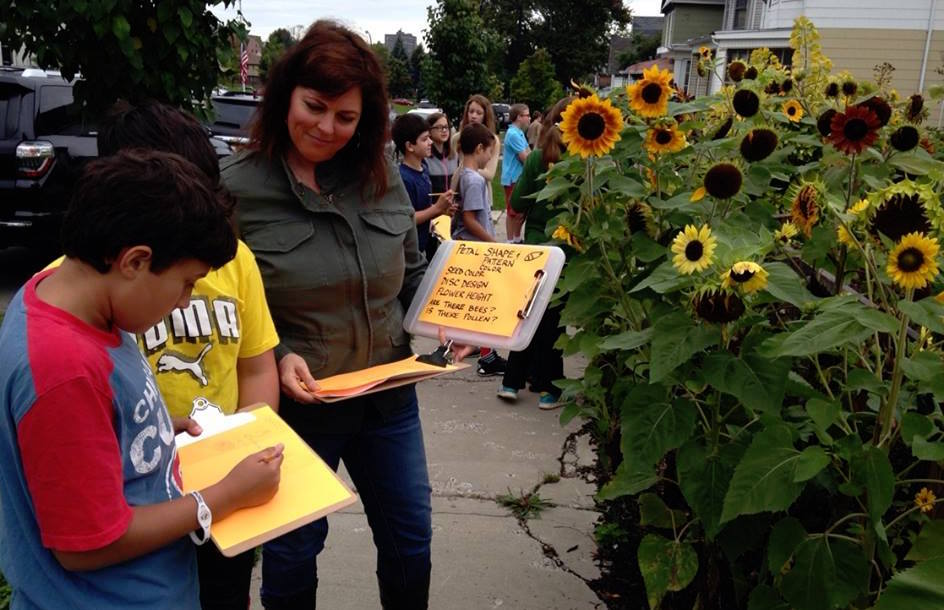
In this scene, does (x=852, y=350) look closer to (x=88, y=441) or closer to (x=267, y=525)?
(x=267, y=525)

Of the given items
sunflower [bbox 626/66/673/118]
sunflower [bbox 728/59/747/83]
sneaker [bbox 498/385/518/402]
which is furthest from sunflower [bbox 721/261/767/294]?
sneaker [bbox 498/385/518/402]

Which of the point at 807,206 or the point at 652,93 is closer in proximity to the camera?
the point at 807,206

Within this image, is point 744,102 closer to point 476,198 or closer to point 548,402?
point 548,402

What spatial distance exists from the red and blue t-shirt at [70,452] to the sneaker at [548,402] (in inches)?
150

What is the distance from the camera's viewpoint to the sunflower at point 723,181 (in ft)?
7.21

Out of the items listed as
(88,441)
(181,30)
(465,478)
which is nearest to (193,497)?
(88,441)

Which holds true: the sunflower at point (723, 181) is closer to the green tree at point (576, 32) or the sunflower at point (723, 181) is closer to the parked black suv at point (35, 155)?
the parked black suv at point (35, 155)

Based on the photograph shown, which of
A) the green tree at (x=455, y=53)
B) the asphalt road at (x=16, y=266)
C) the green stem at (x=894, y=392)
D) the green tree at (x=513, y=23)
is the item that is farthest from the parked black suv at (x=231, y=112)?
the green tree at (x=513, y=23)

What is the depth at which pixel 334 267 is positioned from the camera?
2201 mm

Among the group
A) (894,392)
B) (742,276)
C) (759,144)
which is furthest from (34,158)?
(894,392)

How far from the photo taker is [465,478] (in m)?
4.13

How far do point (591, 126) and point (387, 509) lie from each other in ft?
3.98

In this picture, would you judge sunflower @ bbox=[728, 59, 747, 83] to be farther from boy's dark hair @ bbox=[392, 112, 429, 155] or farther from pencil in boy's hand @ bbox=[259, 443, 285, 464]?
boy's dark hair @ bbox=[392, 112, 429, 155]

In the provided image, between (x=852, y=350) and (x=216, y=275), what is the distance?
139cm
